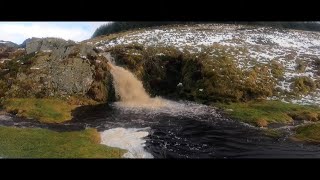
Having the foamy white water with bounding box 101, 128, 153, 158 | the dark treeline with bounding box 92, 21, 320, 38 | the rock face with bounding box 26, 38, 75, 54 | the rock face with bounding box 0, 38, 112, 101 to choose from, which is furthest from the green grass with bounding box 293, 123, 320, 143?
the rock face with bounding box 26, 38, 75, 54

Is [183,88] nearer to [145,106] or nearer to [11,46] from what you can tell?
[145,106]

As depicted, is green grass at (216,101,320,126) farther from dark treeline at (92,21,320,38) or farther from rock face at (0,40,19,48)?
rock face at (0,40,19,48)

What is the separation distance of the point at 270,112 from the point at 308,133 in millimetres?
1796

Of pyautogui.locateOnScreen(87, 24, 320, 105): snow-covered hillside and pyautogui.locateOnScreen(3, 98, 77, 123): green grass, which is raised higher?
pyautogui.locateOnScreen(87, 24, 320, 105): snow-covered hillside

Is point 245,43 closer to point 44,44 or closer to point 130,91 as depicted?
point 130,91

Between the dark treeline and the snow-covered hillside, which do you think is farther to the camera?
the snow-covered hillside

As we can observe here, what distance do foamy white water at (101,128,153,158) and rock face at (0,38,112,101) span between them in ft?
8.41

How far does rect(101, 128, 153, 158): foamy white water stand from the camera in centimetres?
1443

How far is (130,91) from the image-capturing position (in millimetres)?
18031

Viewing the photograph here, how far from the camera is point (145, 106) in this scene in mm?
17500

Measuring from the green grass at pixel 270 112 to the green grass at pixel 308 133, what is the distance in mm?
536

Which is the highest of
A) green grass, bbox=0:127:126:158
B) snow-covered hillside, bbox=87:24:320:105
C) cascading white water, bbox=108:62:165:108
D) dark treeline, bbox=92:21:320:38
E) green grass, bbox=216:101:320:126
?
dark treeline, bbox=92:21:320:38
